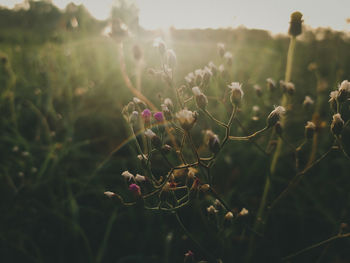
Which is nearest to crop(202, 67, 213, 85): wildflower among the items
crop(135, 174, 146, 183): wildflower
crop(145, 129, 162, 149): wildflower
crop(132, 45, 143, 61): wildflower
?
crop(145, 129, 162, 149): wildflower

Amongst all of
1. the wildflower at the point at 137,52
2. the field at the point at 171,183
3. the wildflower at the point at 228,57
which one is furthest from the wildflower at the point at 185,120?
the wildflower at the point at 137,52

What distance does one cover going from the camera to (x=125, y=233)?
170cm

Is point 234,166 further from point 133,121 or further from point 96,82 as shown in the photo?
point 96,82

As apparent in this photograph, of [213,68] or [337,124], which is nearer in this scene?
[337,124]

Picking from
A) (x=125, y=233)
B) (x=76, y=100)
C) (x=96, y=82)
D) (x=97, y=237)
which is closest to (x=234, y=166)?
(x=125, y=233)

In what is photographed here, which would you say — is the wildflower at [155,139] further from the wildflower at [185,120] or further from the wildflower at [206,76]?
the wildflower at [206,76]

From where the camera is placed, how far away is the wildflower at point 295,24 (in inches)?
55.3

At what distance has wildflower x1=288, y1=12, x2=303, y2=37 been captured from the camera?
140cm

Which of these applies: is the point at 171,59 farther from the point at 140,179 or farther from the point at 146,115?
the point at 140,179

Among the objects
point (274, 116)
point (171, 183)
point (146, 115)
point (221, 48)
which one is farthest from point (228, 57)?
point (171, 183)

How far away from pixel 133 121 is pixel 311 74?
3.56 metres

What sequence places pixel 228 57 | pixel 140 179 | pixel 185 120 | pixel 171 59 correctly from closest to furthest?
pixel 185 120 → pixel 140 179 → pixel 171 59 → pixel 228 57

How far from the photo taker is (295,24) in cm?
141

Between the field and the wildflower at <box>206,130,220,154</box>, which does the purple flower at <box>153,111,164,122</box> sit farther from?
the wildflower at <box>206,130,220,154</box>
